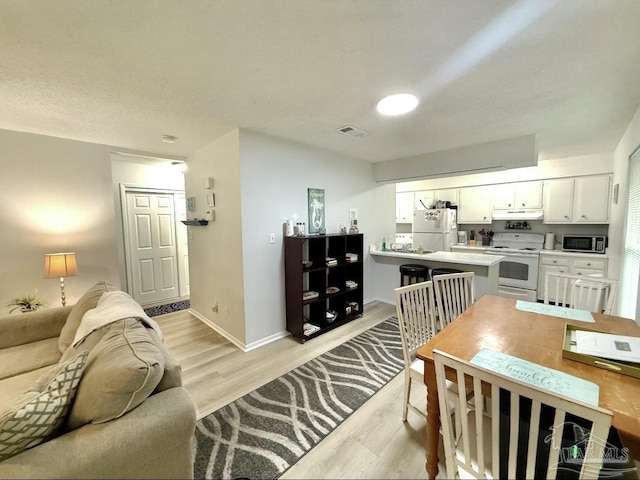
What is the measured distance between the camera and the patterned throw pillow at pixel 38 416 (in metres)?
0.93

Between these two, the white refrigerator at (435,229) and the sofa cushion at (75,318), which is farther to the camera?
the white refrigerator at (435,229)

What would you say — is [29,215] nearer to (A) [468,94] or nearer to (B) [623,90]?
(A) [468,94]

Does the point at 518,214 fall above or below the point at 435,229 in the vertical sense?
above

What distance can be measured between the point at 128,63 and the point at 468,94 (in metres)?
2.31

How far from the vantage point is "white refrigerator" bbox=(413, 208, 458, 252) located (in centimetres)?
510

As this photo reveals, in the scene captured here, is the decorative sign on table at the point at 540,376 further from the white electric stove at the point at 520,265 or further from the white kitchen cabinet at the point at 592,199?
the white kitchen cabinet at the point at 592,199

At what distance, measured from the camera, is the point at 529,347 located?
55.3 inches

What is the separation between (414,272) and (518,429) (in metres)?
3.09

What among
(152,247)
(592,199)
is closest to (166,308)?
(152,247)

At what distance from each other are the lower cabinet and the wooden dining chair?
135 cm

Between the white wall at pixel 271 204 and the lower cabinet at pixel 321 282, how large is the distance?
0.19m

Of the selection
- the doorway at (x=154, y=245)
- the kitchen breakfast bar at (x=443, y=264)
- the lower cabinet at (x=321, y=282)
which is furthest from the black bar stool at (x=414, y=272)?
the doorway at (x=154, y=245)

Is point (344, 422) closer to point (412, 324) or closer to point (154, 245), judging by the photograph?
point (412, 324)

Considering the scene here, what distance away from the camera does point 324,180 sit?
3623mm
